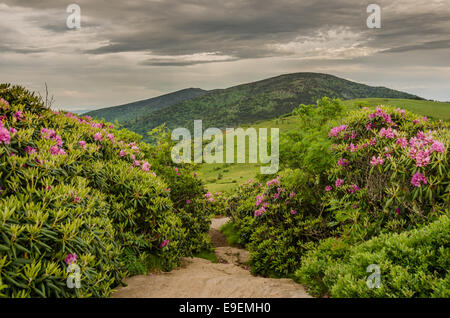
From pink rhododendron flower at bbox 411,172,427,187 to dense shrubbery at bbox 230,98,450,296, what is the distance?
0.02 meters

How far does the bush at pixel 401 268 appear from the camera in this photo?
3.93m

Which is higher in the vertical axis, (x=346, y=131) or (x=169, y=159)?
(x=346, y=131)

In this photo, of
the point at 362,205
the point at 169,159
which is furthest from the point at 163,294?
the point at 169,159

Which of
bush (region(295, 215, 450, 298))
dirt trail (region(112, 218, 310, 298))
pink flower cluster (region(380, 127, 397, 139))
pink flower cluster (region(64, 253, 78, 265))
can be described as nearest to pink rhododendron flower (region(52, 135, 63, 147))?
pink flower cluster (region(64, 253, 78, 265))

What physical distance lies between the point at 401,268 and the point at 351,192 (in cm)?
336

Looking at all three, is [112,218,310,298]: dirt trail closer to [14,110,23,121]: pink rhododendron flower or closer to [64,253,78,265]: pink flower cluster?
[64,253,78,265]: pink flower cluster

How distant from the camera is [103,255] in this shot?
4.91 metres

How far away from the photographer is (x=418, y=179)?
5328mm

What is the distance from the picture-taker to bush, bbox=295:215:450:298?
3.93 m

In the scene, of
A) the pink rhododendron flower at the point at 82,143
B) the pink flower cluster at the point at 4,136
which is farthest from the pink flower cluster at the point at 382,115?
the pink flower cluster at the point at 4,136

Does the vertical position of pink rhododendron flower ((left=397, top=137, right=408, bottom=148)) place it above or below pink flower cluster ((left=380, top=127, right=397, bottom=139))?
below

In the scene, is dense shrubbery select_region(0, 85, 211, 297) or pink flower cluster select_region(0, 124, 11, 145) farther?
pink flower cluster select_region(0, 124, 11, 145)
